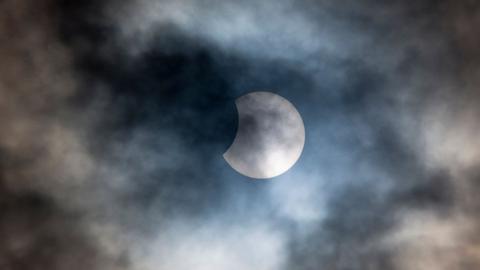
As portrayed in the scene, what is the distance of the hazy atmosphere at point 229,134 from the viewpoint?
899cm

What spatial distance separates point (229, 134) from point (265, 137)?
0.91m

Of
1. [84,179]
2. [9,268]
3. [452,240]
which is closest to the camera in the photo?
[9,268]

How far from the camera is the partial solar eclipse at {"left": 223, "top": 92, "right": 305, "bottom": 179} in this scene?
10.0m

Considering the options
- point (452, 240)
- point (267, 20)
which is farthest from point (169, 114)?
point (452, 240)

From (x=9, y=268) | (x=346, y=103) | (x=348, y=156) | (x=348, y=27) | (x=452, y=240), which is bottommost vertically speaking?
(x=9, y=268)

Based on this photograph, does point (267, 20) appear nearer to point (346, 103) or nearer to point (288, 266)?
point (346, 103)

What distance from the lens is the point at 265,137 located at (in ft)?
33.7

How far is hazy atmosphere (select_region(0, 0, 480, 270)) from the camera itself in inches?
354

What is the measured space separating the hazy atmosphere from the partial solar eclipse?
0.19 m

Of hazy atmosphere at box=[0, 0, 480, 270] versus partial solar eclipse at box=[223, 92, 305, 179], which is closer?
hazy atmosphere at box=[0, 0, 480, 270]

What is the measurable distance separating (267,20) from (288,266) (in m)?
5.89

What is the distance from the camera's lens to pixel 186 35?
9.43 m

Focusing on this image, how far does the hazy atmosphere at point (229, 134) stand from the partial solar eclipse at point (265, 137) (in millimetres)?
195

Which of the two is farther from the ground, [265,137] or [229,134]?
[265,137]
